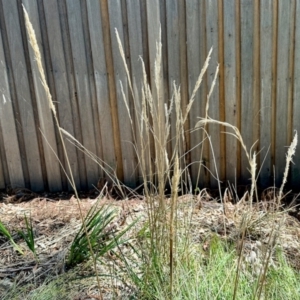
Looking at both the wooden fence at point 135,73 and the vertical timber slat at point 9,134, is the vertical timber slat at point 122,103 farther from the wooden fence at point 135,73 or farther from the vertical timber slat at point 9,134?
the vertical timber slat at point 9,134

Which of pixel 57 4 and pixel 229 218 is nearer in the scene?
pixel 229 218

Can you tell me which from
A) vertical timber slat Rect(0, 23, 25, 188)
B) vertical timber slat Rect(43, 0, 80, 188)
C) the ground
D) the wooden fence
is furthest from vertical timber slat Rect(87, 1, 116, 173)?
vertical timber slat Rect(0, 23, 25, 188)

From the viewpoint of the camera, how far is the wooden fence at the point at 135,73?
2793mm

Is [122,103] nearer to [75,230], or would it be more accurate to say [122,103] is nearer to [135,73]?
[135,73]

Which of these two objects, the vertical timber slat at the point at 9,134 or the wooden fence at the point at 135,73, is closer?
the wooden fence at the point at 135,73

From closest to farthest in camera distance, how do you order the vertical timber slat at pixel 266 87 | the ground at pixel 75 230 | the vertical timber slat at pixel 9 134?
1. the ground at pixel 75 230
2. the vertical timber slat at pixel 266 87
3. the vertical timber slat at pixel 9 134

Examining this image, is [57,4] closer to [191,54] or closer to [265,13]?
[191,54]

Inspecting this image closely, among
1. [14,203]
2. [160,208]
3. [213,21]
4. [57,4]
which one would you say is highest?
[57,4]

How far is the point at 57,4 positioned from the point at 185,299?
2.06m

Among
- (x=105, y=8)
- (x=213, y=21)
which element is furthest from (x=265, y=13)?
(x=105, y=8)

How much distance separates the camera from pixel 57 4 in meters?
2.82

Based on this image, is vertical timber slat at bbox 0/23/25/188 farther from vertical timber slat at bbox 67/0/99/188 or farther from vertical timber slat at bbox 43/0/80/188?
vertical timber slat at bbox 67/0/99/188

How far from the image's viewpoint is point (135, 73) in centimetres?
295

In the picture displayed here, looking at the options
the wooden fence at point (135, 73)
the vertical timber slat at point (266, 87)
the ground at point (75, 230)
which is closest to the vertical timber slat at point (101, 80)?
the wooden fence at point (135, 73)
